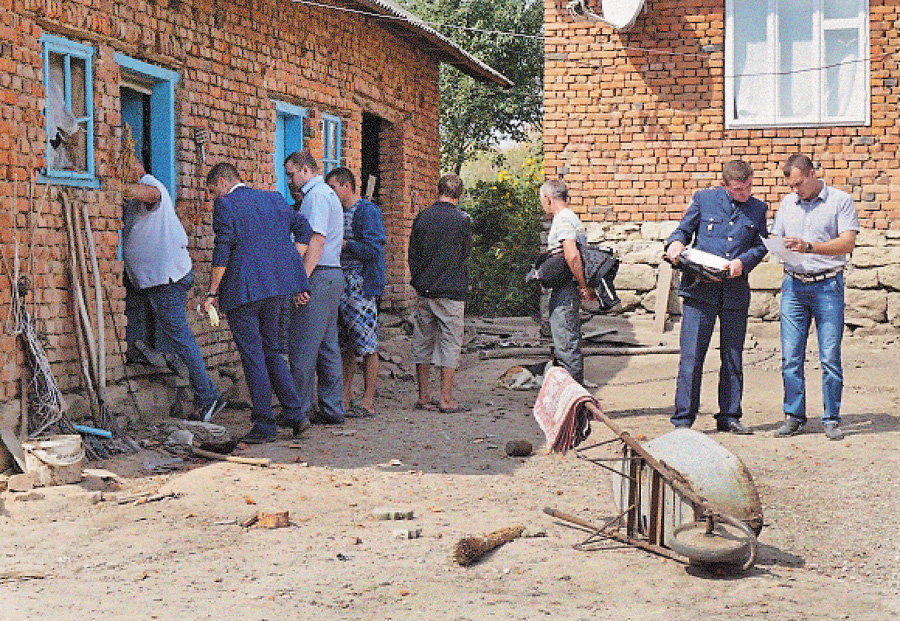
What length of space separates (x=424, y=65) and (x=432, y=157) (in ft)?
4.23

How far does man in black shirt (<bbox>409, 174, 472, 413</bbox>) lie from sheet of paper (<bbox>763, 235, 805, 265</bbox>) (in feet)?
7.99

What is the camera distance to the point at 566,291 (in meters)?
8.64

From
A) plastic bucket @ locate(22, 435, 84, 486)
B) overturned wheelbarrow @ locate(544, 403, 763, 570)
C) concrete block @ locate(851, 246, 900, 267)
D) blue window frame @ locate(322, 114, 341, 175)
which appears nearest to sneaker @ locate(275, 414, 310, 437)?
plastic bucket @ locate(22, 435, 84, 486)

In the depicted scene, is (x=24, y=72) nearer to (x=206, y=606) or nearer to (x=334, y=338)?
(x=334, y=338)

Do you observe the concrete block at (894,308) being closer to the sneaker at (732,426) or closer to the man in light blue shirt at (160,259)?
the sneaker at (732,426)

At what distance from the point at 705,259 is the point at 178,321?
376 cm

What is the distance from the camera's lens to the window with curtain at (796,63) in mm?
12914

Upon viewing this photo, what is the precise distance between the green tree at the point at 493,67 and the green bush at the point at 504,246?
4788 millimetres

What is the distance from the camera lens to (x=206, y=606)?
455 centimetres

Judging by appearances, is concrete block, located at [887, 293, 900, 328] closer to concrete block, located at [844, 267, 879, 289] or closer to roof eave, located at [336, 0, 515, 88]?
concrete block, located at [844, 267, 879, 289]

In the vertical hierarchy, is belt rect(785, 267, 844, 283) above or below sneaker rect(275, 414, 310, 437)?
above

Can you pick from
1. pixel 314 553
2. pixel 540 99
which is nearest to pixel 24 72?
pixel 314 553

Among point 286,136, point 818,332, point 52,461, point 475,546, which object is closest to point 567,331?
point 818,332

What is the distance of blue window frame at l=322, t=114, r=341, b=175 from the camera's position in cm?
1211
